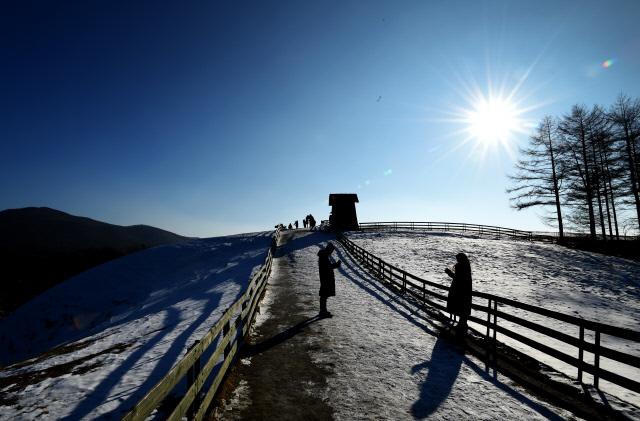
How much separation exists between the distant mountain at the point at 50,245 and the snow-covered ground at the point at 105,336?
11076 mm

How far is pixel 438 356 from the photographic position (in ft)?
23.0

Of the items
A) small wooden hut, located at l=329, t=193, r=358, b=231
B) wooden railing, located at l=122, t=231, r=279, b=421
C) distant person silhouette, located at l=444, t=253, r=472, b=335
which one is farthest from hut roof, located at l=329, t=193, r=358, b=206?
wooden railing, located at l=122, t=231, r=279, b=421

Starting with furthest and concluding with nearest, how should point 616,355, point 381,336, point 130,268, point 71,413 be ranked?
point 130,268
point 381,336
point 71,413
point 616,355

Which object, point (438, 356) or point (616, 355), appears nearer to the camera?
point (616, 355)

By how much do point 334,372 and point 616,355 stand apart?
14.3ft

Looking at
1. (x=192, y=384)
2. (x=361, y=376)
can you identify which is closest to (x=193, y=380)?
(x=192, y=384)

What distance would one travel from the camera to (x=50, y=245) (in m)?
115

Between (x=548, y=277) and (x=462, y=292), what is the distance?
16.4m

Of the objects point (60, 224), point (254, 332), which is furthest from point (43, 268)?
point (60, 224)

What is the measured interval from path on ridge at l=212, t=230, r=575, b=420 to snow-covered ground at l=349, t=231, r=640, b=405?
2396mm

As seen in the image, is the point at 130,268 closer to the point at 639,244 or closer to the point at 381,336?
the point at 381,336

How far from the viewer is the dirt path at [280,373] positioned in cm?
455

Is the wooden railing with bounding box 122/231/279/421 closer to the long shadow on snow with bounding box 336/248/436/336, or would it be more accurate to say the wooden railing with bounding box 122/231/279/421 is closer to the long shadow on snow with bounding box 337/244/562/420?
the long shadow on snow with bounding box 337/244/562/420

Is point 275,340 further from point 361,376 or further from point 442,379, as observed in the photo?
point 442,379
